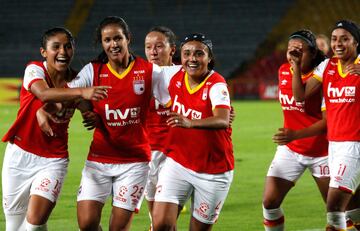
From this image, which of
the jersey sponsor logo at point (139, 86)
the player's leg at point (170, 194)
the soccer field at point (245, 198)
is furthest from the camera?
the soccer field at point (245, 198)

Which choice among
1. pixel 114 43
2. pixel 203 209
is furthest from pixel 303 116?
pixel 114 43

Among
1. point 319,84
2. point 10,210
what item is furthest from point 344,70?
point 10,210

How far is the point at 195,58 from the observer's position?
6699 mm

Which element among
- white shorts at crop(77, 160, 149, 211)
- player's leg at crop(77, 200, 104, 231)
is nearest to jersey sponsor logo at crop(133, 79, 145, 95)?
white shorts at crop(77, 160, 149, 211)

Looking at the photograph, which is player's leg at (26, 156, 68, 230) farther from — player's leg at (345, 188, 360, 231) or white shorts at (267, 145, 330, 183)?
player's leg at (345, 188, 360, 231)

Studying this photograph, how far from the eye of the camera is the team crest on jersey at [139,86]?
679 centimetres

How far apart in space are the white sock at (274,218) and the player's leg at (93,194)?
183cm

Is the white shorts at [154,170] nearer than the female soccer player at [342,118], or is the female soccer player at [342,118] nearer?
the female soccer player at [342,118]

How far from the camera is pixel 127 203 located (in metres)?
6.70

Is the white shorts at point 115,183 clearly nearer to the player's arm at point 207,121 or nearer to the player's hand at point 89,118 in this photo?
the player's hand at point 89,118

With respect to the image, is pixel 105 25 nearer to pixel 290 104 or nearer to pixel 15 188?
pixel 15 188

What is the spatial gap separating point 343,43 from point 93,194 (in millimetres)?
2580

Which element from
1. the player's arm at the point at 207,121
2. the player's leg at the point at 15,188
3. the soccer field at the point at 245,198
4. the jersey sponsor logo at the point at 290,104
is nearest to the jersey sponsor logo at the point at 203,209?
the player's arm at the point at 207,121

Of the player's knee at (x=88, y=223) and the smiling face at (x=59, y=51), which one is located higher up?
the smiling face at (x=59, y=51)
